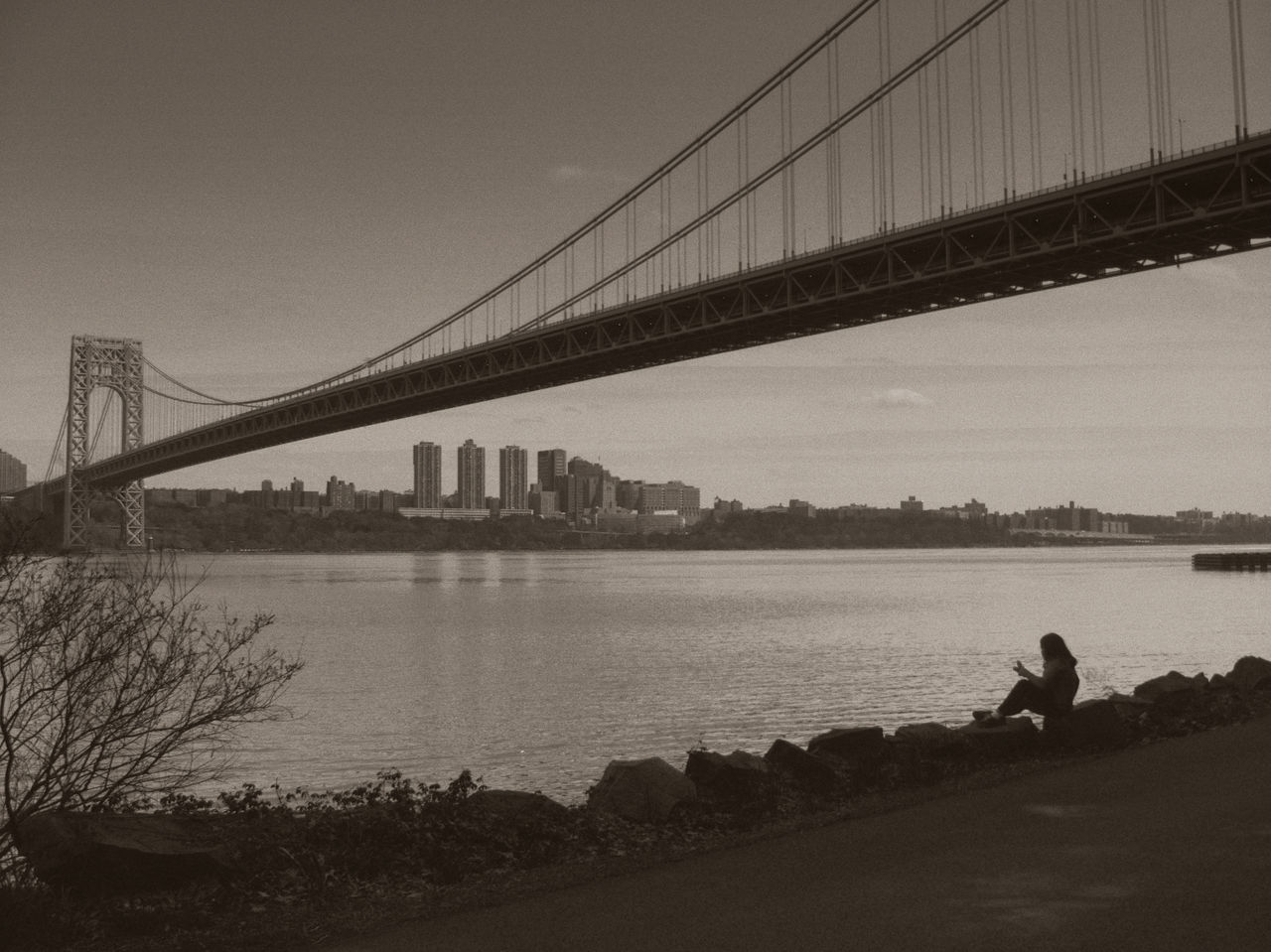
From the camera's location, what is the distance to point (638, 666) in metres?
22.8

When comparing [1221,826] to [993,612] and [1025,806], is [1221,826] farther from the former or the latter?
[993,612]

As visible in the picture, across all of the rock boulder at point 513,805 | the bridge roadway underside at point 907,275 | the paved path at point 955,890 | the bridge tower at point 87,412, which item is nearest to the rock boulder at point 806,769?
the paved path at point 955,890

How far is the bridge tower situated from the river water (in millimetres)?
28221

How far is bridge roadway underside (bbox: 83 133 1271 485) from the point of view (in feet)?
73.8

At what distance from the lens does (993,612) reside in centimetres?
4053

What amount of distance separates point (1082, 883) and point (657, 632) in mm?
26254

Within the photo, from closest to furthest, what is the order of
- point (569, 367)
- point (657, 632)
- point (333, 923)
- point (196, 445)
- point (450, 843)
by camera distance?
point (333, 923) < point (450, 843) < point (657, 632) < point (569, 367) < point (196, 445)

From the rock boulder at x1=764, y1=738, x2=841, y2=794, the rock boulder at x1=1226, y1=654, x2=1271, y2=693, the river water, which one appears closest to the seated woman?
the rock boulder at x1=764, y1=738, x2=841, y2=794

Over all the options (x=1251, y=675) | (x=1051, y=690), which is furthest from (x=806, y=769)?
(x=1251, y=675)

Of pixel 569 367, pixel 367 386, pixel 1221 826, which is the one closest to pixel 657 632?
pixel 569 367

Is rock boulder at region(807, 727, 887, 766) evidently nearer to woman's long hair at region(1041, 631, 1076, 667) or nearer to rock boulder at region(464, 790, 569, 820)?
woman's long hair at region(1041, 631, 1076, 667)

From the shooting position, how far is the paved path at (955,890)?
4910 mm

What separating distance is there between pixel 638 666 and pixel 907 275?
12.2m

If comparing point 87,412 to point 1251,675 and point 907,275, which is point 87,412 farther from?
point 1251,675
